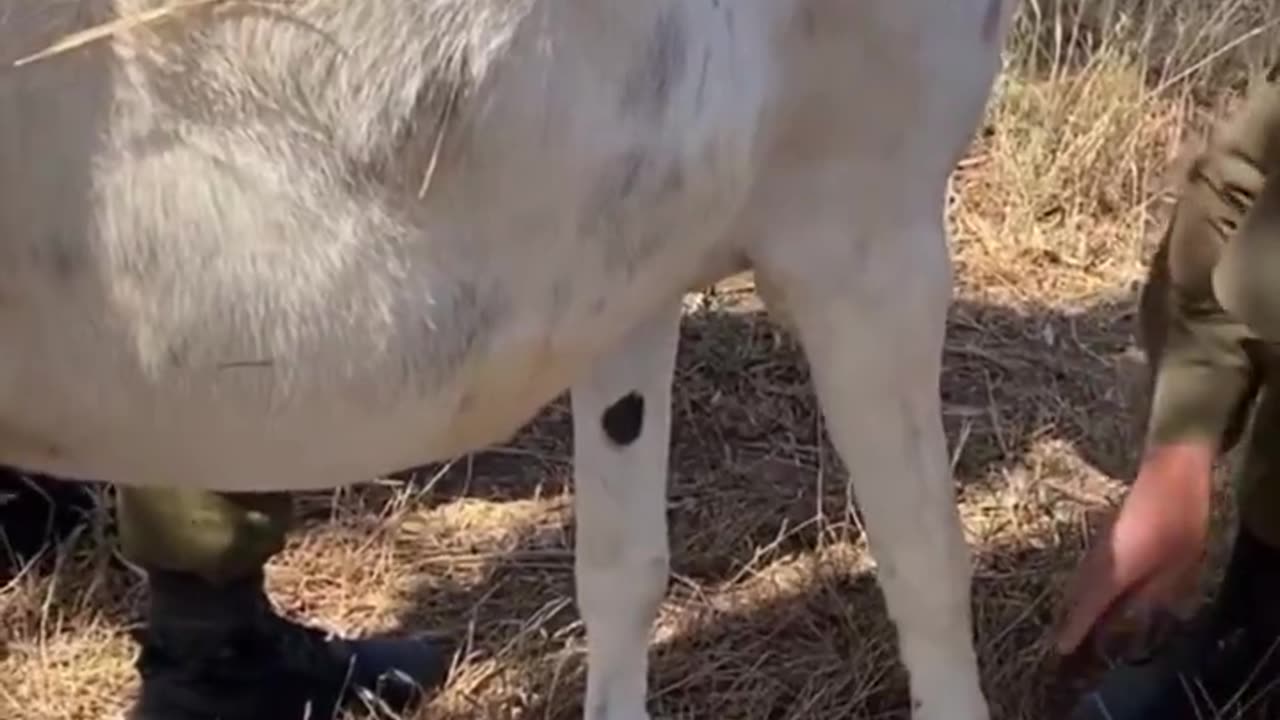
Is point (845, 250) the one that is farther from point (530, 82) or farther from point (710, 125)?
point (530, 82)

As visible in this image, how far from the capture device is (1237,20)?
3.50m

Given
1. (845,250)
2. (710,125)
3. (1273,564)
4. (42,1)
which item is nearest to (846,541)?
(1273,564)

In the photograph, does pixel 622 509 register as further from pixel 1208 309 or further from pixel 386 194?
pixel 386 194

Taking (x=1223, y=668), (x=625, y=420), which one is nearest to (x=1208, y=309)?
(x=1223, y=668)

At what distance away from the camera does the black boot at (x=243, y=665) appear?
2.19 meters

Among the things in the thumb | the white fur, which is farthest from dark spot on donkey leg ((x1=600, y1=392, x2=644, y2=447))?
the thumb

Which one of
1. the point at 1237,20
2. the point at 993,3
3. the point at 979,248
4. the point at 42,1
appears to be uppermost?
the point at 1237,20

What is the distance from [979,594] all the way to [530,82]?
106 cm

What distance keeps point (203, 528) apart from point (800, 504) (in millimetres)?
739

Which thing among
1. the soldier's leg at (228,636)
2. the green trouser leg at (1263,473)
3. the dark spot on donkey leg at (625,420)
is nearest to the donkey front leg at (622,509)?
the dark spot on donkey leg at (625,420)

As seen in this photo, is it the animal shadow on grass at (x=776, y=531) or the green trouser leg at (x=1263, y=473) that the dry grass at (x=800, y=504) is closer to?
the animal shadow on grass at (x=776, y=531)

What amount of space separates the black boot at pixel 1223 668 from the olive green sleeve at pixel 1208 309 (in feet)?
0.56

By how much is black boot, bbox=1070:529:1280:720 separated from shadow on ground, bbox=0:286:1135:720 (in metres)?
0.08

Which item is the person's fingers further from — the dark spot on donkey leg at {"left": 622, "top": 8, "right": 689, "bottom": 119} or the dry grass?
the dark spot on donkey leg at {"left": 622, "top": 8, "right": 689, "bottom": 119}
